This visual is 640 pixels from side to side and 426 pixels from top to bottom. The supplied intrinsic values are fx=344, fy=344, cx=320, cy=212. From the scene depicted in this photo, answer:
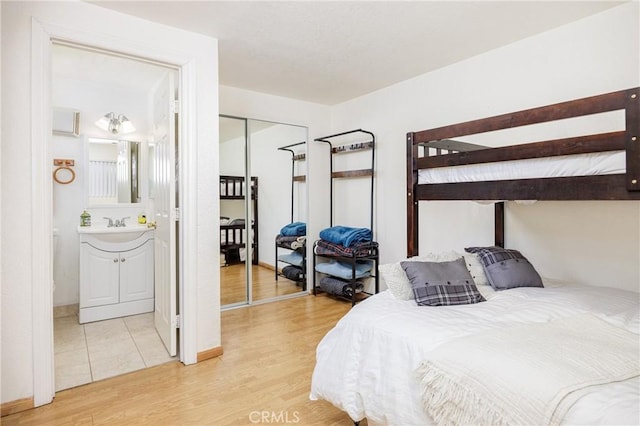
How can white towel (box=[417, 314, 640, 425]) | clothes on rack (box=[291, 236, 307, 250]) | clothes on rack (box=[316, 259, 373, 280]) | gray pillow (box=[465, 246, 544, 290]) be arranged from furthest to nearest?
clothes on rack (box=[291, 236, 307, 250]) < clothes on rack (box=[316, 259, 373, 280]) < gray pillow (box=[465, 246, 544, 290]) < white towel (box=[417, 314, 640, 425])

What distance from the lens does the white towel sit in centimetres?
101

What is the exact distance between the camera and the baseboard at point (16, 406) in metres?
1.85

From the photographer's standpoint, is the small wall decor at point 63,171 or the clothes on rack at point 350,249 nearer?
the small wall decor at point 63,171

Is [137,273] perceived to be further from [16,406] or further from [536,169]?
[536,169]

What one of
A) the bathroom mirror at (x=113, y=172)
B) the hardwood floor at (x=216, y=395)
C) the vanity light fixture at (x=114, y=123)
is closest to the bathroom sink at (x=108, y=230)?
the bathroom mirror at (x=113, y=172)

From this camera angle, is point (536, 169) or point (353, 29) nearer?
point (536, 169)

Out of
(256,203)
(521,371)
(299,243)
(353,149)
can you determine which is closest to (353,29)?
(353,149)

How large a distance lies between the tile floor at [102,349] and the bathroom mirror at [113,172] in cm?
127

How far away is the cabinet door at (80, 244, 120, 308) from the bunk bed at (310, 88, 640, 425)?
256 cm

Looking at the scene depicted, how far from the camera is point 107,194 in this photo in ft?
12.2

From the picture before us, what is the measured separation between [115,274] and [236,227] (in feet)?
4.13

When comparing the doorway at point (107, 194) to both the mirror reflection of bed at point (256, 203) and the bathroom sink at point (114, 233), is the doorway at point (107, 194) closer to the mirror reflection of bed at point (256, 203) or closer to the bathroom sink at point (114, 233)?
the bathroom sink at point (114, 233)

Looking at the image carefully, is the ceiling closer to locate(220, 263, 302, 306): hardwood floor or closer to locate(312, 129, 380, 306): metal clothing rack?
locate(312, 129, 380, 306): metal clothing rack

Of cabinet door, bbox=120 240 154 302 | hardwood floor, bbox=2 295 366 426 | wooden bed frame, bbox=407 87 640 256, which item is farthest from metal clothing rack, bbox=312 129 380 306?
cabinet door, bbox=120 240 154 302
